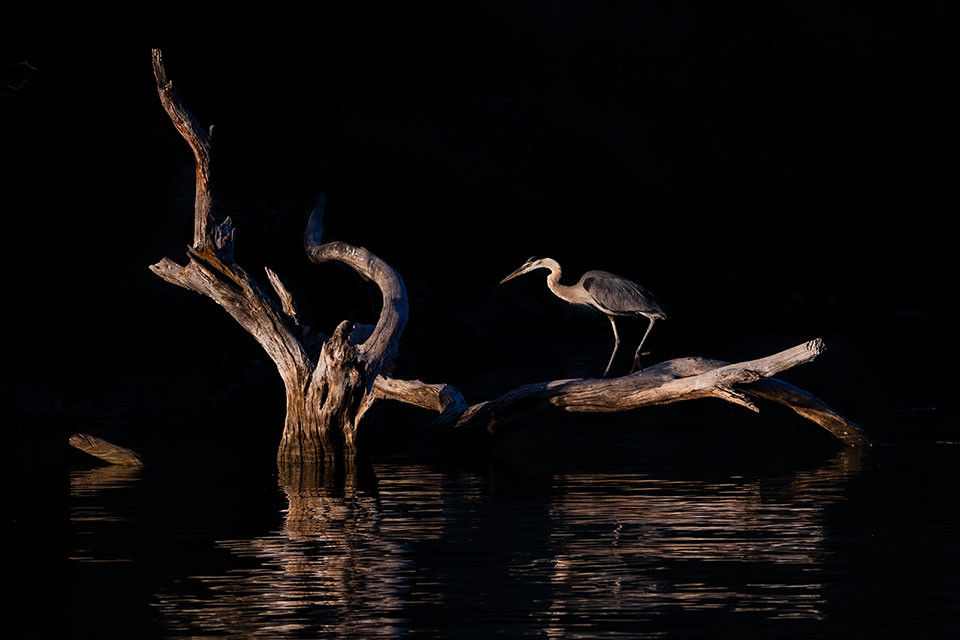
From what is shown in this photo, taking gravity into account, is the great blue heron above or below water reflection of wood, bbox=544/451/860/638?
above

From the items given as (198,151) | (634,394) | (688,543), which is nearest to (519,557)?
(688,543)

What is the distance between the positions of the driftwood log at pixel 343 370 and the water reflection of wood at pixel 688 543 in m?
1.32

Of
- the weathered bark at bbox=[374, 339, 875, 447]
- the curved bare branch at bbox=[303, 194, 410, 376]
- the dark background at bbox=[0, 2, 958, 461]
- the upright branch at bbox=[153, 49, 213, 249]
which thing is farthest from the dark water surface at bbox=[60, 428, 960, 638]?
the dark background at bbox=[0, 2, 958, 461]

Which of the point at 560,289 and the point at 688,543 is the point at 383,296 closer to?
the point at 560,289


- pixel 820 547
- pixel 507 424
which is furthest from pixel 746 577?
pixel 507 424

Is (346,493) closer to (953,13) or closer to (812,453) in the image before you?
(812,453)

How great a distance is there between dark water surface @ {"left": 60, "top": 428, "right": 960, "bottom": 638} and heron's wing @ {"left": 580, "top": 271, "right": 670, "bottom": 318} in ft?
17.3

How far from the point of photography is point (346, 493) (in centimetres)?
1526

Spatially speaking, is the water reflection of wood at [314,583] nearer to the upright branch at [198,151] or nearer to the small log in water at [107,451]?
the small log in water at [107,451]

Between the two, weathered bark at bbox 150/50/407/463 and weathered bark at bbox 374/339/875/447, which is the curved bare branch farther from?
weathered bark at bbox 374/339/875/447

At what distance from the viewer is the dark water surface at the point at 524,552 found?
938 centimetres

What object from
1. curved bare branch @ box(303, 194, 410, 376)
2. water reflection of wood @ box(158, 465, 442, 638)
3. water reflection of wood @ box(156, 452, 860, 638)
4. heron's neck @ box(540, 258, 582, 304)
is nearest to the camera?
water reflection of wood @ box(158, 465, 442, 638)

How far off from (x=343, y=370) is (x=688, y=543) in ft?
19.0

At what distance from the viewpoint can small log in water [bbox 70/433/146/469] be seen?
17844mm
